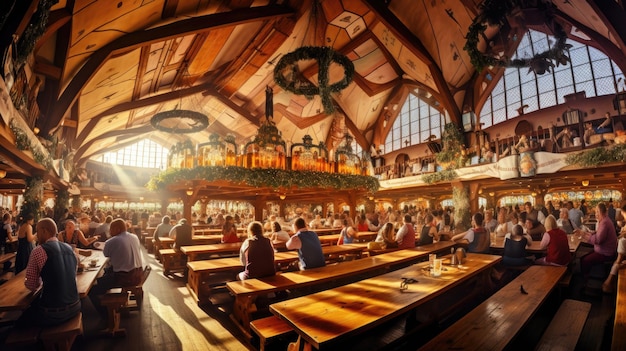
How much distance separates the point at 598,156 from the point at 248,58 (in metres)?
12.1

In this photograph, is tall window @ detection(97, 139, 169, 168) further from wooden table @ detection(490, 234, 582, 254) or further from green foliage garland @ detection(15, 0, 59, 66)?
wooden table @ detection(490, 234, 582, 254)

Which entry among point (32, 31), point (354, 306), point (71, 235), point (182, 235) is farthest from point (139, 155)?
point (354, 306)

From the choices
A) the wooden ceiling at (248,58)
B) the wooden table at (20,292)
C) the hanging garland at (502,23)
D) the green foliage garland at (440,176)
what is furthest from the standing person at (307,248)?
the green foliage garland at (440,176)

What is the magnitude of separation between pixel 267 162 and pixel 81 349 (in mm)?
4223

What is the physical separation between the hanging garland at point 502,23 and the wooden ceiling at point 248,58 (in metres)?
0.66

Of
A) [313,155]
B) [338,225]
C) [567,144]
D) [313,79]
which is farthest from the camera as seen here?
[313,79]

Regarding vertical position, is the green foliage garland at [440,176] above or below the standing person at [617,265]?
above

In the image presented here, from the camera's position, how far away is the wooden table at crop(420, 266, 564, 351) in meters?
1.81

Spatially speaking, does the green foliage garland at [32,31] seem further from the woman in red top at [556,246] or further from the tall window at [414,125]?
the tall window at [414,125]

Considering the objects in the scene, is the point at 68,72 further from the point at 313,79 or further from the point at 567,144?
the point at 567,144

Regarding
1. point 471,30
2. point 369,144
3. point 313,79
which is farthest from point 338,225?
point 369,144

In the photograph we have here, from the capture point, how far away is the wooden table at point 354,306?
5.48 feet

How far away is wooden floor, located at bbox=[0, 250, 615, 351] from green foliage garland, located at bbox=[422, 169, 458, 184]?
769 centimetres

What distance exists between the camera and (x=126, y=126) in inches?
566
